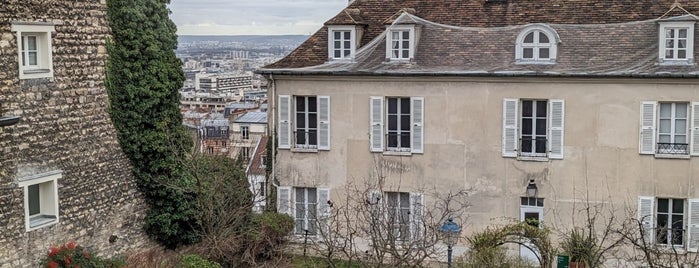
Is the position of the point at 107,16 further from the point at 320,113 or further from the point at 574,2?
the point at 574,2

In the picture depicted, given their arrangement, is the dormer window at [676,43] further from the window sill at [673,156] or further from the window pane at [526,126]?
the window pane at [526,126]

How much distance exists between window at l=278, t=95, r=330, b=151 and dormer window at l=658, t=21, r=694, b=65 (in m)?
9.27

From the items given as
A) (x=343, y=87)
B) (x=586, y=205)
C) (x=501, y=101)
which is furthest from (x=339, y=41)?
(x=586, y=205)

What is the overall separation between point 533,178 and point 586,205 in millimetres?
1539

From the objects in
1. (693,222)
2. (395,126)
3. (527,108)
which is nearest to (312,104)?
(395,126)

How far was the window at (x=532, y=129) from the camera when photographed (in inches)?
910

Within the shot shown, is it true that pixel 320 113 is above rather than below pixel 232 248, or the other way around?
above

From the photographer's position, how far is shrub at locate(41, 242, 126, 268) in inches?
711

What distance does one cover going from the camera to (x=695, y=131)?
72.3ft

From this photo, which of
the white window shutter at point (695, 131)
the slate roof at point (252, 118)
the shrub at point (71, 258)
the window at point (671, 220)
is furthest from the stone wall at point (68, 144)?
the slate roof at point (252, 118)

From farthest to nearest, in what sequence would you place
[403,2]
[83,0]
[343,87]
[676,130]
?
[403,2] → [343,87] → [676,130] → [83,0]

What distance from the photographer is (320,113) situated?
81.6ft

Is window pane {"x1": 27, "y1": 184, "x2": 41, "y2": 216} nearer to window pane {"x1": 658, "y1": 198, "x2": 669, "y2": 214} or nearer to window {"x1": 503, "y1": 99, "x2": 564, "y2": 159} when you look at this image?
window {"x1": 503, "y1": 99, "x2": 564, "y2": 159}

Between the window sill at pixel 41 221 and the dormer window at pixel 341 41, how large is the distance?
9.64 metres
